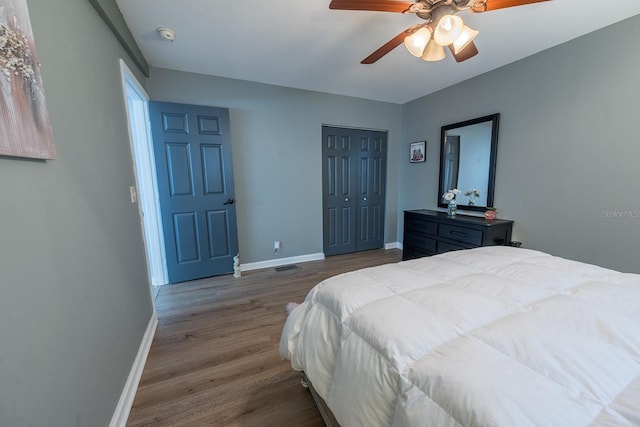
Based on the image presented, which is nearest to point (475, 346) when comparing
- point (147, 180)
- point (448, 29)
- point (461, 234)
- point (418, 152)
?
point (448, 29)

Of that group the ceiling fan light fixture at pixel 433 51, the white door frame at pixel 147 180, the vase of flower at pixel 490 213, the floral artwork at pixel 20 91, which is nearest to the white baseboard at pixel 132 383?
the white door frame at pixel 147 180

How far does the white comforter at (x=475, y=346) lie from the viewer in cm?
55

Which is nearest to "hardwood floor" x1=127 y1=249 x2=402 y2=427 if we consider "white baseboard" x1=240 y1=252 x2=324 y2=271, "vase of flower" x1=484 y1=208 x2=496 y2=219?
"white baseboard" x1=240 y1=252 x2=324 y2=271

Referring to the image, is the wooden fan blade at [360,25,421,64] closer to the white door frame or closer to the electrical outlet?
the electrical outlet

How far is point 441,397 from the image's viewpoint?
1.94 feet

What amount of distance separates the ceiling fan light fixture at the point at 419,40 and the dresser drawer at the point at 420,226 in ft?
6.81

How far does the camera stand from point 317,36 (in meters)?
2.10

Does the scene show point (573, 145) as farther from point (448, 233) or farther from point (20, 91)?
point (20, 91)

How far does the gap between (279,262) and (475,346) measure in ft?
9.90

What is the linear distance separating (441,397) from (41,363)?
1.20 meters

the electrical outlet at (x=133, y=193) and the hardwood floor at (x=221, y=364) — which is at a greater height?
the electrical outlet at (x=133, y=193)

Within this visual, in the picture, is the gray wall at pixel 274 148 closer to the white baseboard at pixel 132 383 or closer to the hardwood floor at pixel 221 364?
the hardwood floor at pixel 221 364

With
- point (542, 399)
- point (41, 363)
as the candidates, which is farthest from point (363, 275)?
point (41, 363)

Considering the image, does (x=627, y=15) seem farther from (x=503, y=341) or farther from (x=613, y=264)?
(x=503, y=341)
